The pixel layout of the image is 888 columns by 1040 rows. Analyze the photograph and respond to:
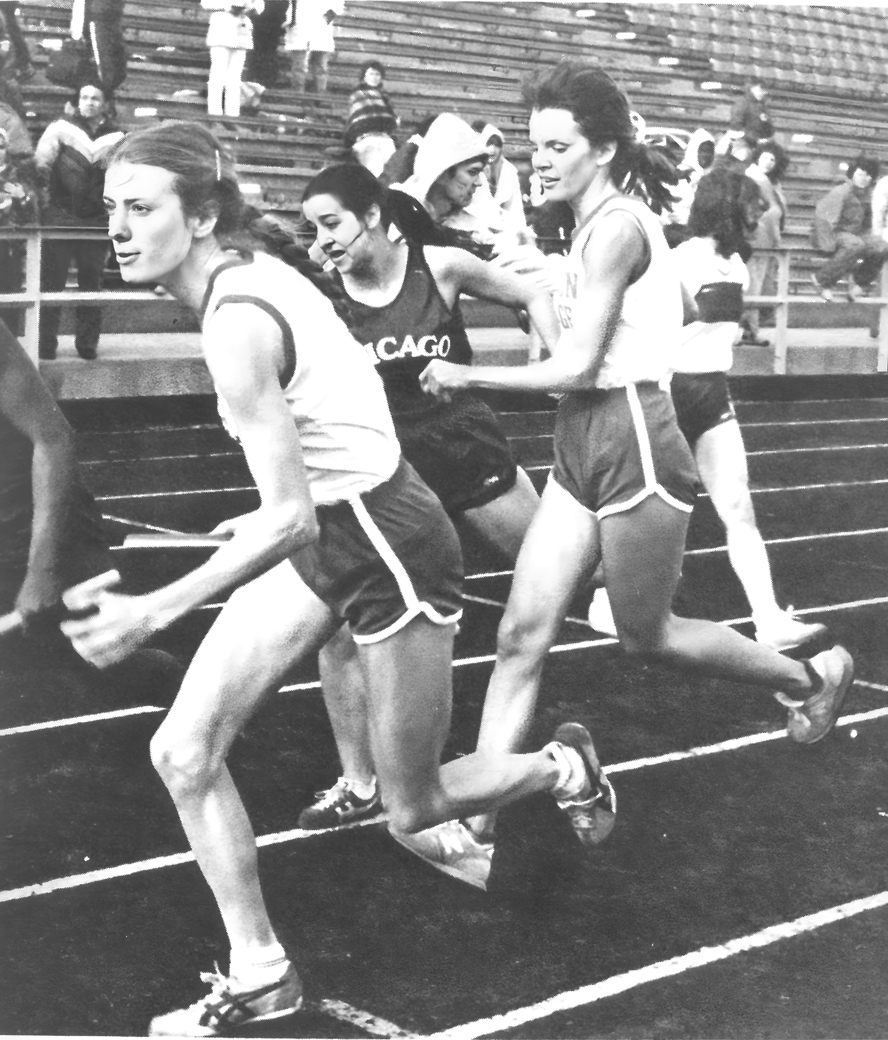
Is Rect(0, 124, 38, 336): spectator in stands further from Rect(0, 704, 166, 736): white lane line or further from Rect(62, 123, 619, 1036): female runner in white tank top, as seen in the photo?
Rect(62, 123, 619, 1036): female runner in white tank top

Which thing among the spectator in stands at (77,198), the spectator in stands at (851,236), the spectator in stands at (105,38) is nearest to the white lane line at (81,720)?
the spectator in stands at (77,198)

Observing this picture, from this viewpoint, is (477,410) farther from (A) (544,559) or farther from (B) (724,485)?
(B) (724,485)

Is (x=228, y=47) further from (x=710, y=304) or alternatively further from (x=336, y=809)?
(x=336, y=809)

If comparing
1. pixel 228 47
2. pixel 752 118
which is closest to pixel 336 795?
pixel 228 47

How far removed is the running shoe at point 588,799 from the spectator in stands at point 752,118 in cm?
1174

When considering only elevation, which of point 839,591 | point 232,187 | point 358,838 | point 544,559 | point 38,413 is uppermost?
point 232,187

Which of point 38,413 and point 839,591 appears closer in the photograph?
point 38,413

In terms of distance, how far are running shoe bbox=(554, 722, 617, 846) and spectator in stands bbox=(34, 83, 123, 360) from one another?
7.62 metres

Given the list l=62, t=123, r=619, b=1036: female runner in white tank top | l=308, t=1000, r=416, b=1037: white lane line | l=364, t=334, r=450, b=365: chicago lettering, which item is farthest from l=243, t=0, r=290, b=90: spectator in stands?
l=308, t=1000, r=416, b=1037: white lane line

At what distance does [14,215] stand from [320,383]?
8.20 metres

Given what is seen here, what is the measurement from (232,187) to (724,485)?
10.8 feet

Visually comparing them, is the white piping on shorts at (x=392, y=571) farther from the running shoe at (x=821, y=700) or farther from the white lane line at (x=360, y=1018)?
the running shoe at (x=821, y=700)

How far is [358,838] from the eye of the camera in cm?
412

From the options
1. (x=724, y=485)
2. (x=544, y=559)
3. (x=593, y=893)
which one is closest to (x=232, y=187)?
(x=544, y=559)
